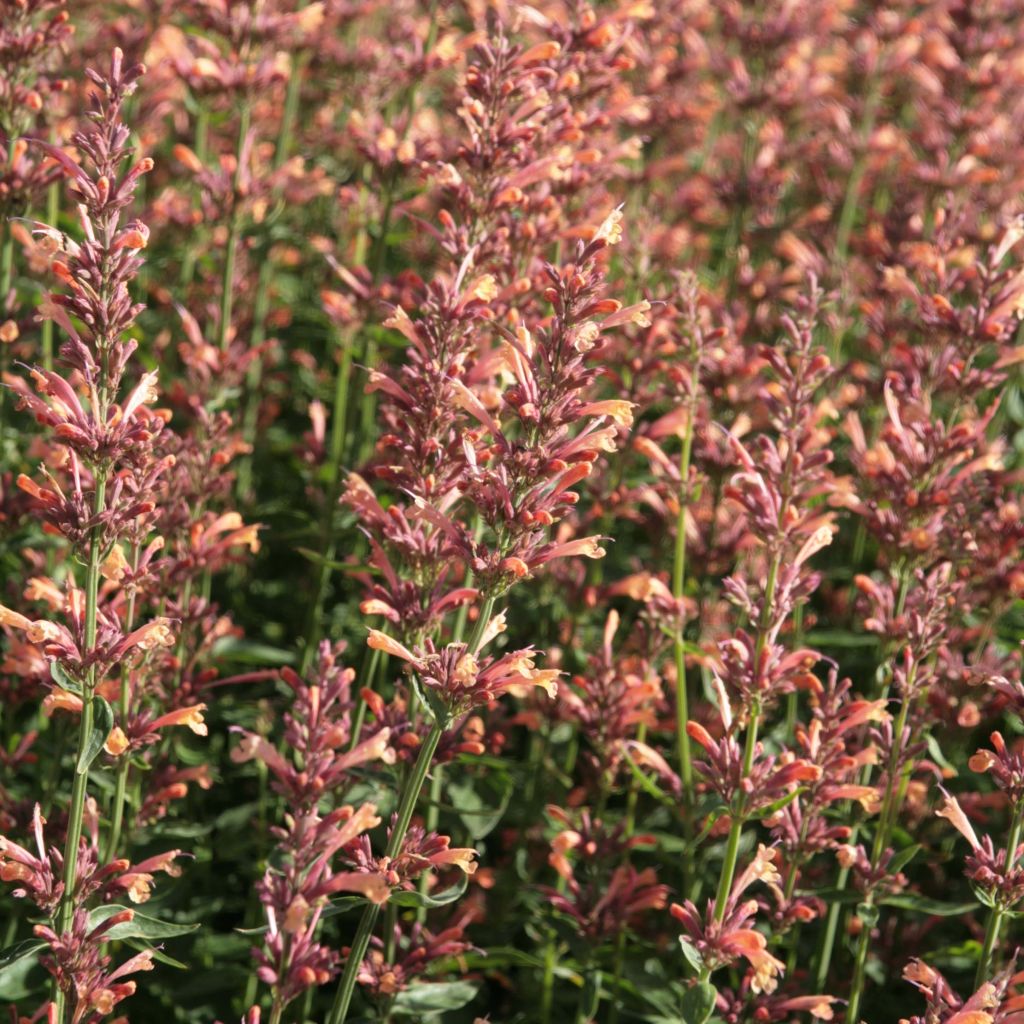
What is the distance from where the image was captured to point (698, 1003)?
370 cm

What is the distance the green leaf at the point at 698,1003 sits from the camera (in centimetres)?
368

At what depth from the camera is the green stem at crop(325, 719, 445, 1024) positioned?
357 centimetres

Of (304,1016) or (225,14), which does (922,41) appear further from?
(304,1016)

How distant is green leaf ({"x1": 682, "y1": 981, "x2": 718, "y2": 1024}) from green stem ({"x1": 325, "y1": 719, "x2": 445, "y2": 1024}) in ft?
2.99

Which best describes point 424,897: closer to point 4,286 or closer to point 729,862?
point 729,862

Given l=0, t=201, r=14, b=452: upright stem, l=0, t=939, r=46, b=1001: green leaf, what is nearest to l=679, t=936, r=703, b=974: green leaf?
l=0, t=939, r=46, b=1001: green leaf

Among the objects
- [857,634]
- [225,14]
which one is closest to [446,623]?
[857,634]

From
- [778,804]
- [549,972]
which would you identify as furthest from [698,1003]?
[549,972]

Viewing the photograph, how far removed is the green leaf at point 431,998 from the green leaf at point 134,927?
85cm

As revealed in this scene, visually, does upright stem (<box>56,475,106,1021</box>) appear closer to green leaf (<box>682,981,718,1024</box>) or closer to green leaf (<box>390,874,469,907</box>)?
green leaf (<box>390,874,469,907</box>)

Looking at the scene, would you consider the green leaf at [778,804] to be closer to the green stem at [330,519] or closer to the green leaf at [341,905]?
the green leaf at [341,905]

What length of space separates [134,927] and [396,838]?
768 millimetres

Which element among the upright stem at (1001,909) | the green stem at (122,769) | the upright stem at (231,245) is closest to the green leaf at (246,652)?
the green stem at (122,769)

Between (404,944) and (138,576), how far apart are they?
5.07 feet
